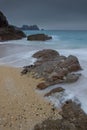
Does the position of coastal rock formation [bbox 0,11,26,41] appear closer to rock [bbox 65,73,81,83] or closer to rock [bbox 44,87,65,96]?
rock [bbox 65,73,81,83]

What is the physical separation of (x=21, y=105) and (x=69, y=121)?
152 centimetres

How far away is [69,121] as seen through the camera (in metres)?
4.86

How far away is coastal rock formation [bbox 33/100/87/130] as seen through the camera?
15.0ft

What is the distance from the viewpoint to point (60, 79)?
7.96 meters

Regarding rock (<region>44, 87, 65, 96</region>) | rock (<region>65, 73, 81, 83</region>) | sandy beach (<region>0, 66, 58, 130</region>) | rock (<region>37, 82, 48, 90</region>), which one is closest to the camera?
sandy beach (<region>0, 66, 58, 130</region>)

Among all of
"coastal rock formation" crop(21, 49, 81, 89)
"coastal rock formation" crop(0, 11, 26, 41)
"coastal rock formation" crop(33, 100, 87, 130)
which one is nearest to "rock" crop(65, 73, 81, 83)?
"coastal rock formation" crop(21, 49, 81, 89)

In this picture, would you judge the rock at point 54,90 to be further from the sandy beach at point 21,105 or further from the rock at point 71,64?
the rock at point 71,64

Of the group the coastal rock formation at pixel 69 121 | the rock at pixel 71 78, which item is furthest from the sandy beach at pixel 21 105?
the rock at pixel 71 78

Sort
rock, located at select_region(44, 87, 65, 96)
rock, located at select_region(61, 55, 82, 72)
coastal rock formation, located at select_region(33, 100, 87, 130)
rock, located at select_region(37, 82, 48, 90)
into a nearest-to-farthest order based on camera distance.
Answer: coastal rock formation, located at select_region(33, 100, 87, 130)
rock, located at select_region(44, 87, 65, 96)
rock, located at select_region(37, 82, 48, 90)
rock, located at select_region(61, 55, 82, 72)

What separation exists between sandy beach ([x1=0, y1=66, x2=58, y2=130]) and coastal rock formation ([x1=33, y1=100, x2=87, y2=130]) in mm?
294

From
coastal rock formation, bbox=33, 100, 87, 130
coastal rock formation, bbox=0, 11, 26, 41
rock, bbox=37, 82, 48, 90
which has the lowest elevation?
coastal rock formation, bbox=0, 11, 26, 41

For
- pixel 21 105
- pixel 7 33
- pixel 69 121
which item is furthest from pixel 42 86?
pixel 7 33

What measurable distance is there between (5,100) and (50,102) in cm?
106

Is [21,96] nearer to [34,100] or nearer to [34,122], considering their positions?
[34,100]
